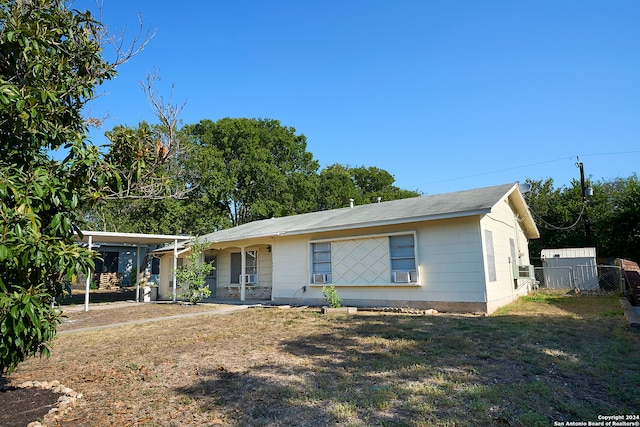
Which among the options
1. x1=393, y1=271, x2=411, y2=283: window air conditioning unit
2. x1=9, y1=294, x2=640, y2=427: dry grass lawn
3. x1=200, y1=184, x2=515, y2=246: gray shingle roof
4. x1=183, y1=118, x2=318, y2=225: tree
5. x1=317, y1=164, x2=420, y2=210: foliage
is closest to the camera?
x1=9, y1=294, x2=640, y2=427: dry grass lawn

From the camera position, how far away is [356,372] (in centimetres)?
513

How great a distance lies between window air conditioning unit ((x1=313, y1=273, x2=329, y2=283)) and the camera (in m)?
13.2

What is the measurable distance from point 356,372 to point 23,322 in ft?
12.4

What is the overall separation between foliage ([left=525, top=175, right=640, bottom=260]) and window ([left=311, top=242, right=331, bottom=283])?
15.8 metres

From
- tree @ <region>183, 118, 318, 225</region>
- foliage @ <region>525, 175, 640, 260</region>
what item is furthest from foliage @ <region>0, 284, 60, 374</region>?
tree @ <region>183, 118, 318, 225</region>

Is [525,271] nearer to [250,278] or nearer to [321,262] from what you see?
[321,262]

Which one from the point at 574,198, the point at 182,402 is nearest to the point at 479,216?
the point at 182,402

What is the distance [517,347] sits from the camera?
6.23 m

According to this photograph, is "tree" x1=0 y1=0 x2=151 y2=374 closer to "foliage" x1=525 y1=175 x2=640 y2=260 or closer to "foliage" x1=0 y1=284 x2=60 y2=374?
"foliage" x1=0 y1=284 x2=60 y2=374

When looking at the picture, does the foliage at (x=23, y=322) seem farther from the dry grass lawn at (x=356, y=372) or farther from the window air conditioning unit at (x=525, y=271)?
the window air conditioning unit at (x=525, y=271)

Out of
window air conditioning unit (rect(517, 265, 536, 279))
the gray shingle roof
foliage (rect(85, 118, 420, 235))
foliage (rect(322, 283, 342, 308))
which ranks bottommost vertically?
foliage (rect(322, 283, 342, 308))

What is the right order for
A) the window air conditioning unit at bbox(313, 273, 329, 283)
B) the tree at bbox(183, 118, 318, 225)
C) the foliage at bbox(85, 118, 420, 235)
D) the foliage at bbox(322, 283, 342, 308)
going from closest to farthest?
the foliage at bbox(322, 283, 342, 308)
the window air conditioning unit at bbox(313, 273, 329, 283)
the foliage at bbox(85, 118, 420, 235)
the tree at bbox(183, 118, 318, 225)

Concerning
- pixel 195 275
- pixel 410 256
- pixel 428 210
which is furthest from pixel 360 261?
pixel 195 275

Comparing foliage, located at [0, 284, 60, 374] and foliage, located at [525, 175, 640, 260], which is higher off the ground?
foliage, located at [525, 175, 640, 260]
